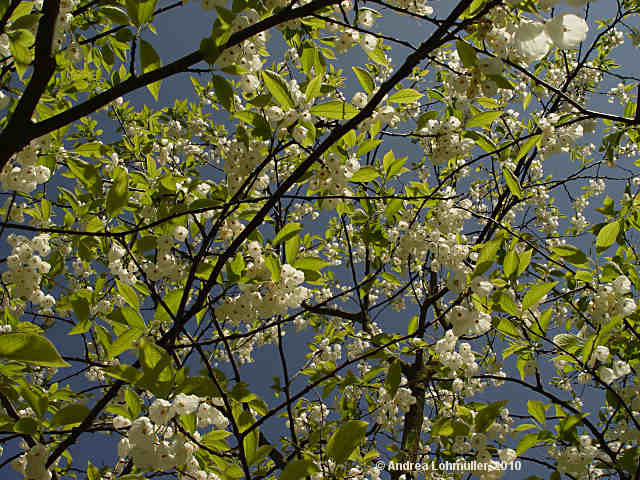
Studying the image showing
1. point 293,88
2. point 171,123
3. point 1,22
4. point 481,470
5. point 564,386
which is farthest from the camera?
point 171,123

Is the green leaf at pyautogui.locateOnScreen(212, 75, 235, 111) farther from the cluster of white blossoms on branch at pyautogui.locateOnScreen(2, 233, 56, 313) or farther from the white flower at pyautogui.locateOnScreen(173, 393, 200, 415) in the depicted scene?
the cluster of white blossoms on branch at pyautogui.locateOnScreen(2, 233, 56, 313)

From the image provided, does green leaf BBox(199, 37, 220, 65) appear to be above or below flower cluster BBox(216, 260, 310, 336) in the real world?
above

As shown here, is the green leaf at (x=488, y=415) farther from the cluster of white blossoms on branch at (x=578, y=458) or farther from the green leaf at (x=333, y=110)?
the green leaf at (x=333, y=110)

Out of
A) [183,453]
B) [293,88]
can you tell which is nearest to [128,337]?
[183,453]

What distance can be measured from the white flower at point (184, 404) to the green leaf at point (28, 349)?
29.5 inches

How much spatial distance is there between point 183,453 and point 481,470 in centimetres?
203

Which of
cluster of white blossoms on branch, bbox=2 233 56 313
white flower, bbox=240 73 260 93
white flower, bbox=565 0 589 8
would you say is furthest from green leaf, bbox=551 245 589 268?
cluster of white blossoms on branch, bbox=2 233 56 313

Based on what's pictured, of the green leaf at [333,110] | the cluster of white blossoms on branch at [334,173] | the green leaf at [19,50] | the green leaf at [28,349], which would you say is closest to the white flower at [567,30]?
the green leaf at [333,110]

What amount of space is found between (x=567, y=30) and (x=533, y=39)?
0.14 metres

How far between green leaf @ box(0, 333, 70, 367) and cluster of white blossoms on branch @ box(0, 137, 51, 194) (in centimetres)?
169

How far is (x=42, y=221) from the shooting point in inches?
124

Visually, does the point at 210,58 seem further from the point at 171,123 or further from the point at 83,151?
the point at 171,123

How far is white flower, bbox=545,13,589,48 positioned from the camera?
1310 millimetres

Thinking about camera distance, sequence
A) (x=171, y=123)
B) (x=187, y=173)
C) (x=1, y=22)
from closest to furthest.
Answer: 1. (x=1, y=22)
2. (x=187, y=173)
3. (x=171, y=123)
